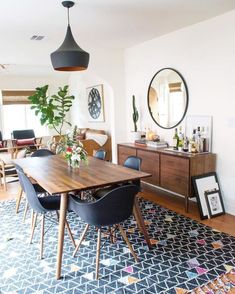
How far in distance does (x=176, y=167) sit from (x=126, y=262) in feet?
5.40

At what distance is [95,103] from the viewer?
317 inches

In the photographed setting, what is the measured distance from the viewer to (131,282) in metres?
2.37

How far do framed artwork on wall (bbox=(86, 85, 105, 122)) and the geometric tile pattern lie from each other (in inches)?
183

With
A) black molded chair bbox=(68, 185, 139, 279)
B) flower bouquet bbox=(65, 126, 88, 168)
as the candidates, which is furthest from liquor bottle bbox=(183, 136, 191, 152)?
black molded chair bbox=(68, 185, 139, 279)

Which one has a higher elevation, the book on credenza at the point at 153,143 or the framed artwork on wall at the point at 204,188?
the book on credenza at the point at 153,143

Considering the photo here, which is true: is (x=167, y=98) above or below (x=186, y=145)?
above

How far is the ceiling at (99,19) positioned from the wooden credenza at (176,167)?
1798mm

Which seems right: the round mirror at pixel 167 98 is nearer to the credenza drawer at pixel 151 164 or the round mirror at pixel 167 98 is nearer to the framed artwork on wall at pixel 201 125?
the framed artwork on wall at pixel 201 125

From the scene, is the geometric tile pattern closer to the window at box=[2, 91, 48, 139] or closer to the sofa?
the sofa

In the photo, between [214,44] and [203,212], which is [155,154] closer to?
[203,212]

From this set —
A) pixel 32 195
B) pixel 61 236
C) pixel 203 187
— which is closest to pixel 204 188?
pixel 203 187

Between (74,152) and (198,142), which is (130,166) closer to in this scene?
(74,152)

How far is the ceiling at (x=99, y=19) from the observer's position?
311 cm

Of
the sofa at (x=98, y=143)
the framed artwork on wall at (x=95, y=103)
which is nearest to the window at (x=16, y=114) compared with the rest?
the framed artwork on wall at (x=95, y=103)
